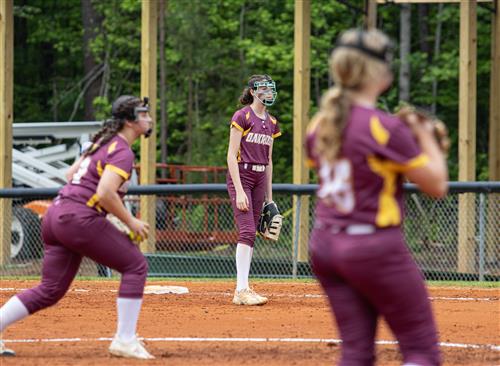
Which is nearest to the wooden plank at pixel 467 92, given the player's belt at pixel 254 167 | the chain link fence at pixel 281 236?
the chain link fence at pixel 281 236

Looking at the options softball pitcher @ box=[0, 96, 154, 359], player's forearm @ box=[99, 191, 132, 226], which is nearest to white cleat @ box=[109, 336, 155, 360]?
softball pitcher @ box=[0, 96, 154, 359]

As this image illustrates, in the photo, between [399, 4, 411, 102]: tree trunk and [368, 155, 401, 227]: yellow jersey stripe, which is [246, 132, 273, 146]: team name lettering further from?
[399, 4, 411, 102]: tree trunk

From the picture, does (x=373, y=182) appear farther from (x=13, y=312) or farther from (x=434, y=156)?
(x=13, y=312)

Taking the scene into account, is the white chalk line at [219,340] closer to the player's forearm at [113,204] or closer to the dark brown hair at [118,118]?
the player's forearm at [113,204]

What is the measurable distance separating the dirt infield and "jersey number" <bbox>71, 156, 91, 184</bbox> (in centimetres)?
121

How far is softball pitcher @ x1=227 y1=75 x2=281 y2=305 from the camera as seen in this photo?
34.0 feet

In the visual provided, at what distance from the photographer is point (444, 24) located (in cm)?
3098

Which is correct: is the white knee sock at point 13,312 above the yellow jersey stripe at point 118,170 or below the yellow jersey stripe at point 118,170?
below

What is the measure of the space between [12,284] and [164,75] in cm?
1381

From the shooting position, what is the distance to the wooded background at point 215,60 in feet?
87.7

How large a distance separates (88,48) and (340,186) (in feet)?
85.3

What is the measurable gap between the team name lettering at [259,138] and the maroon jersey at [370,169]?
553 cm

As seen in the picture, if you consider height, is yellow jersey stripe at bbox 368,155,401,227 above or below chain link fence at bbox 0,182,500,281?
above

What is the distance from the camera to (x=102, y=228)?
23.2 feet
